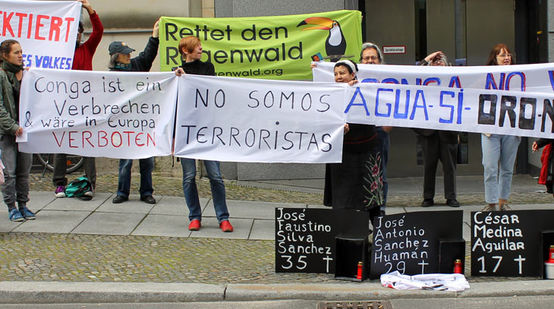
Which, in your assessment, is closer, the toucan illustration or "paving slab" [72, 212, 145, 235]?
"paving slab" [72, 212, 145, 235]

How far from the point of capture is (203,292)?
5.80 meters

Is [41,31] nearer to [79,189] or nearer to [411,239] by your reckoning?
[79,189]

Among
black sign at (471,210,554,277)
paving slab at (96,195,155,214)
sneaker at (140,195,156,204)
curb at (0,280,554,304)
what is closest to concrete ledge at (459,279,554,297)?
curb at (0,280,554,304)

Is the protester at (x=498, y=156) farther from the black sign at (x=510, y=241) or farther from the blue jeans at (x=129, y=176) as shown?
the blue jeans at (x=129, y=176)

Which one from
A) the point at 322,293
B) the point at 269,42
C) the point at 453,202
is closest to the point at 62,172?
the point at 269,42

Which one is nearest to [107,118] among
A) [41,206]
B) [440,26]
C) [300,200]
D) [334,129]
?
[41,206]

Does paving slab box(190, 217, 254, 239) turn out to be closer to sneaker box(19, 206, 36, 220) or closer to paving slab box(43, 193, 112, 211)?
paving slab box(43, 193, 112, 211)

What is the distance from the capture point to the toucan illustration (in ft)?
31.6

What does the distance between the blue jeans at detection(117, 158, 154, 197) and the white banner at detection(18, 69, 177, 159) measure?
120 centimetres

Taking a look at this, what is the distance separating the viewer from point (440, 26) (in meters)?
11.3

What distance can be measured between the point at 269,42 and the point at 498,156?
3370 millimetres

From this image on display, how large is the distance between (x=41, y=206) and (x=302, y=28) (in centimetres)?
400

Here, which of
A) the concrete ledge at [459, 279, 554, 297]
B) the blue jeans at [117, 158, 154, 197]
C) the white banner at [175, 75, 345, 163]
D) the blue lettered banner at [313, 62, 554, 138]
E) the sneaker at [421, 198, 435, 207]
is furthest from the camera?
the sneaker at [421, 198, 435, 207]

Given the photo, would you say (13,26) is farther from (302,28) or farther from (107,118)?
(302,28)
